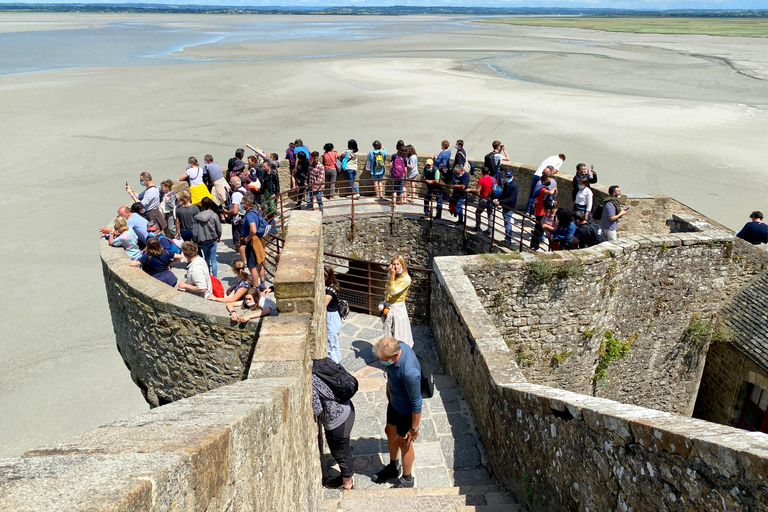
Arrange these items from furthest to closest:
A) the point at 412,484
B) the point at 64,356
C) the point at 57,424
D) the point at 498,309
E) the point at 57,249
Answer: the point at 57,249
the point at 64,356
the point at 57,424
the point at 498,309
the point at 412,484

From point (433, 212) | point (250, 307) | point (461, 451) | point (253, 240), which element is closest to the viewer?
point (250, 307)

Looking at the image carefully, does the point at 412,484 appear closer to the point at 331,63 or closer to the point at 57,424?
the point at 57,424

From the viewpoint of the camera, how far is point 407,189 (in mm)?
13461

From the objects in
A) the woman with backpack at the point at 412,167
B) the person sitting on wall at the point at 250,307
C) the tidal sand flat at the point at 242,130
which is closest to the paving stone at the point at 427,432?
the person sitting on wall at the point at 250,307

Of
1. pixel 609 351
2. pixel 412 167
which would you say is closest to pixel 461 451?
pixel 609 351

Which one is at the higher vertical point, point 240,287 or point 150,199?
point 240,287

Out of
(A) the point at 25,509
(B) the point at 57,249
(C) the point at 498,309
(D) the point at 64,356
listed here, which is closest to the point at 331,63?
(B) the point at 57,249

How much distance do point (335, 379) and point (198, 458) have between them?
2.79 m

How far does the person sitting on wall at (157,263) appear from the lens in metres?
6.68

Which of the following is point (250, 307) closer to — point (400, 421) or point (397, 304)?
point (400, 421)

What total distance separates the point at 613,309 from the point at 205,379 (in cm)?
611

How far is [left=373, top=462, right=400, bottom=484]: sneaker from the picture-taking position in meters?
5.50

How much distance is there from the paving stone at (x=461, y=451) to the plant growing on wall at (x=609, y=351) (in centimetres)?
347

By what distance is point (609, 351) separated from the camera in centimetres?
862
